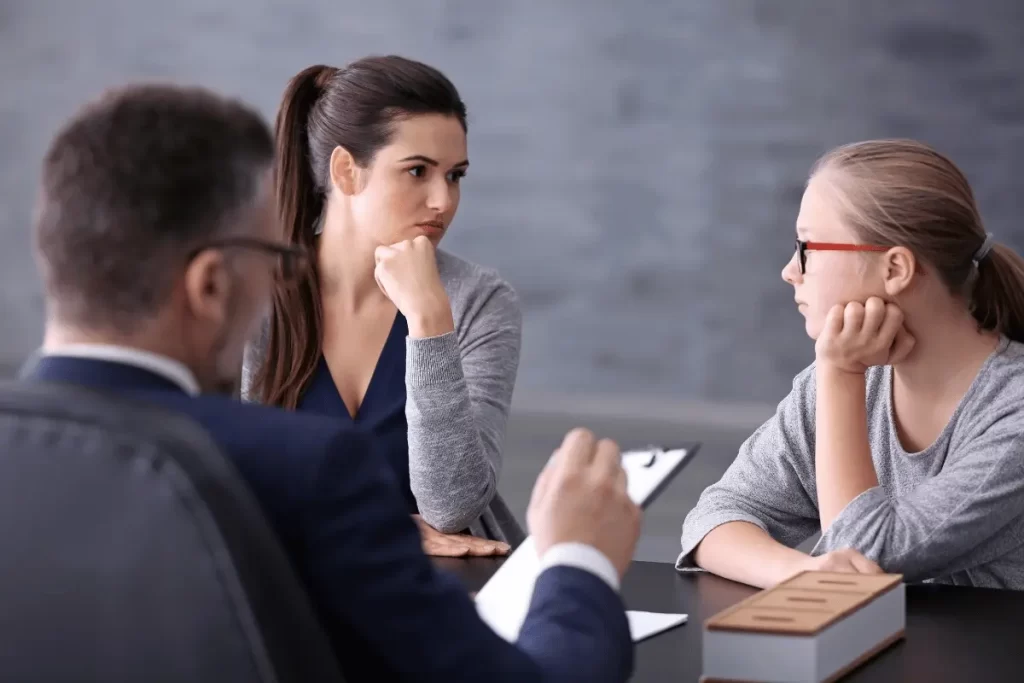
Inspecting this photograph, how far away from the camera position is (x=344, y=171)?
2.25m

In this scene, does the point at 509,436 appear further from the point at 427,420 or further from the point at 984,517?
the point at 984,517

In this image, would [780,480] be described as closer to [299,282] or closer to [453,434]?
[453,434]

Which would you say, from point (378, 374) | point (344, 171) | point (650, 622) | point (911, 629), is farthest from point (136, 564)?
point (344, 171)

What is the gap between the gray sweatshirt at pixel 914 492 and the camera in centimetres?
156

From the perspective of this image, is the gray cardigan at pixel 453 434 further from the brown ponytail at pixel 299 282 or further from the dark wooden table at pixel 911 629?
the dark wooden table at pixel 911 629

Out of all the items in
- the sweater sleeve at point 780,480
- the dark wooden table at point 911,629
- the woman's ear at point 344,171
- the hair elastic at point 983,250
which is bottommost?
the dark wooden table at point 911,629

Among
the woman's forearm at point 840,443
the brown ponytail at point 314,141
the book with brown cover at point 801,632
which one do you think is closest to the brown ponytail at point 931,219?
the woman's forearm at point 840,443

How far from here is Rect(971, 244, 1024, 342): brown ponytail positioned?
173 cm

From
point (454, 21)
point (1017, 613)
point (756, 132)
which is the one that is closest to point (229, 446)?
point (1017, 613)

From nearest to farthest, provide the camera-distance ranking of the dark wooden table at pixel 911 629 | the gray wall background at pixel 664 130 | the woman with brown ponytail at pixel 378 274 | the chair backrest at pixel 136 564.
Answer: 1. the chair backrest at pixel 136 564
2. the dark wooden table at pixel 911 629
3. the woman with brown ponytail at pixel 378 274
4. the gray wall background at pixel 664 130

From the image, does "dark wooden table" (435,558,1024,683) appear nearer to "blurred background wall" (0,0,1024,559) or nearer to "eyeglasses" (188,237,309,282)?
"eyeglasses" (188,237,309,282)

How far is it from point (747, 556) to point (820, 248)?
0.43m

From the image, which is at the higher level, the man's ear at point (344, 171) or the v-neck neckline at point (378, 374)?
the man's ear at point (344, 171)

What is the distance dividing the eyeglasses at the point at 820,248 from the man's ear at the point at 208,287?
103 centimetres
